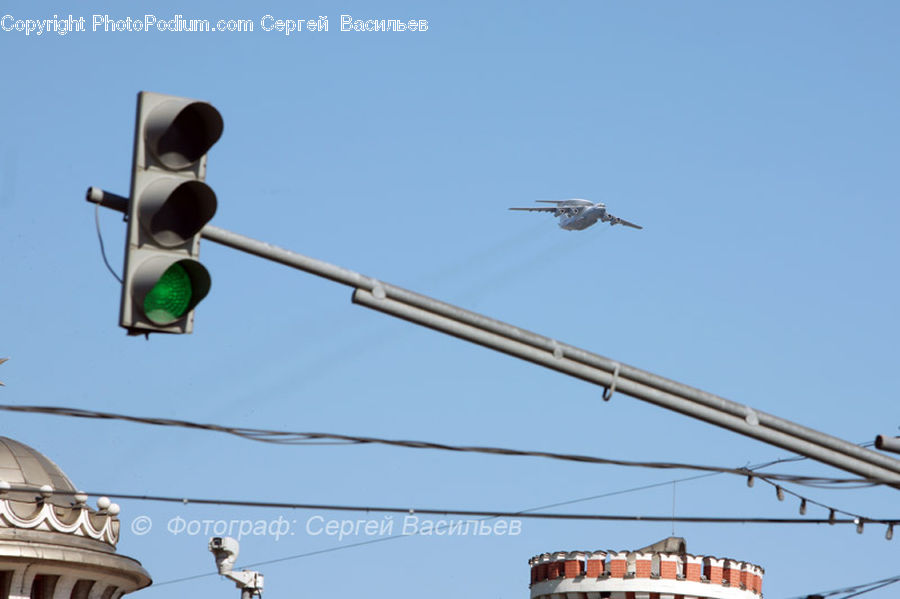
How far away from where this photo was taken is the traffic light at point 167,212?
1002 cm

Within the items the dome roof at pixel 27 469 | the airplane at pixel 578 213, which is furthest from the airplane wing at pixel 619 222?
the dome roof at pixel 27 469

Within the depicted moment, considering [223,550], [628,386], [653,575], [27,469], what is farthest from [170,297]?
[653,575]

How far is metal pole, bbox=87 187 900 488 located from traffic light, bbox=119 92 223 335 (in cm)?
40

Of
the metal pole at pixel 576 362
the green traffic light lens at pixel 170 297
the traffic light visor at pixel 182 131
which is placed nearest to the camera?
the traffic light visor at pixel 182 131

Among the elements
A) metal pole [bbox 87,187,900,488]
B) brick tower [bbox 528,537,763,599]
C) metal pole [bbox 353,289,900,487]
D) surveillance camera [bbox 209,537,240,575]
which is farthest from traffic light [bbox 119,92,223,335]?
brick tower [bbox 528,537,763,599]

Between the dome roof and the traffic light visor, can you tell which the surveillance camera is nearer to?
the dome roof

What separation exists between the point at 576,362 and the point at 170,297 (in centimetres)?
330

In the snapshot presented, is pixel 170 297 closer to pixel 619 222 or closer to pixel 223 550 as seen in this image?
pixel 223 550

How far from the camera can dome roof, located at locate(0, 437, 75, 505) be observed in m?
44.7

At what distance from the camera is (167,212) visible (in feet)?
33.4

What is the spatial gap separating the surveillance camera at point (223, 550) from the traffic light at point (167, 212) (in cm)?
2371

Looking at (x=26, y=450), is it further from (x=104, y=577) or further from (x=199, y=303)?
(x=199, y=303)

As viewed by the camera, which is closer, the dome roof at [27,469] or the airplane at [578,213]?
the dome roof at [27,469]

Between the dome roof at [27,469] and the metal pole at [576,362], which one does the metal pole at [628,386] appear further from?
the dome roof at [27,469]
